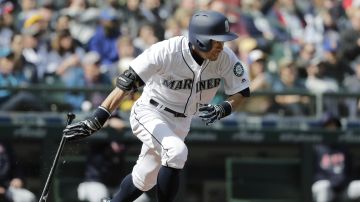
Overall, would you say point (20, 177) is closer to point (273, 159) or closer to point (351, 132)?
point (273, 159)

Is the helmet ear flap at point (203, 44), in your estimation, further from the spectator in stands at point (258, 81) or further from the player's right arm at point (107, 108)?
the spectator in stands at point (258, 81)

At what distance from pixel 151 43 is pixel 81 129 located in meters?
4.87

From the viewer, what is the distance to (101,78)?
10562 millimetres

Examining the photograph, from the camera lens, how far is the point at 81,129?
6.69 meters

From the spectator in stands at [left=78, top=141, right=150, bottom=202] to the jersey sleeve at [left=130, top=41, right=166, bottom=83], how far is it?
3.27m

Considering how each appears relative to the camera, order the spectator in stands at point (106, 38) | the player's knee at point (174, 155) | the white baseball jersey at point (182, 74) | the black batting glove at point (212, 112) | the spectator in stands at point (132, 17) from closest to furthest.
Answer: the player's knee at point (174, 155) < the white baseball jersey at point (182, 74) < the black batting glove at point (212, 112) < the spectator in stands at point (106, 38) < the spectator in stands at point (132, 17)

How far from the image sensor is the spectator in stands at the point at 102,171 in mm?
9875

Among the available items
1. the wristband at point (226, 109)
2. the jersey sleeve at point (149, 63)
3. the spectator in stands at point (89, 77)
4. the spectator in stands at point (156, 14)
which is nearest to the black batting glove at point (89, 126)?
the jersey sleeve at point (149, 63)

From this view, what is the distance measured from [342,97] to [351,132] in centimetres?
45

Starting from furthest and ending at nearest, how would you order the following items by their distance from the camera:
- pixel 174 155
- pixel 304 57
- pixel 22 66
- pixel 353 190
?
pixel 304 57
pixel 353 190
pixel 22 66
pixel 174 155

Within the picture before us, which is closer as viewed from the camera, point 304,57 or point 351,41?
point 304,57

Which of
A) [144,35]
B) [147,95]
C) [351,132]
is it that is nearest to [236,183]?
[351,132]

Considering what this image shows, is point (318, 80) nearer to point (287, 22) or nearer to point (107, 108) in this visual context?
point (287, 22)

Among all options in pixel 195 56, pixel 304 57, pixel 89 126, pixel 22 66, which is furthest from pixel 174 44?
pixel 304 57
